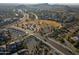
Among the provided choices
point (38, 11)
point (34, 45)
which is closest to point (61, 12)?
point (38, 11)

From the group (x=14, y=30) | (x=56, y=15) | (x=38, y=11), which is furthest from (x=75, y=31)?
(x=14, y=30)

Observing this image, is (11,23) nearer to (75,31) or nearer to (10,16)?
(10,16)

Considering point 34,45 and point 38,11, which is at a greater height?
point 38,11
